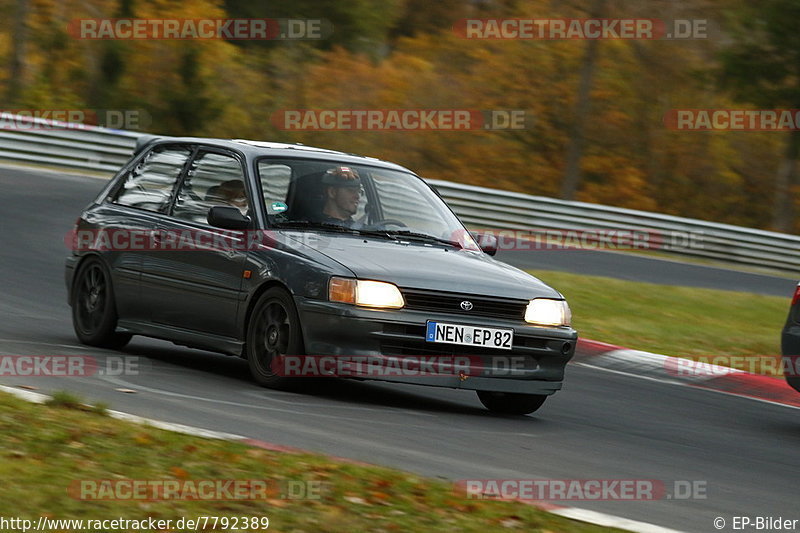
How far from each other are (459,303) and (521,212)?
58.7 feet

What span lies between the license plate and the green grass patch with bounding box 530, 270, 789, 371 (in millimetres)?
5519

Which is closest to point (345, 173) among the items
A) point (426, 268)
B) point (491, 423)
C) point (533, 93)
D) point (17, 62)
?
point (426, 268)

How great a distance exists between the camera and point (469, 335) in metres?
8.27

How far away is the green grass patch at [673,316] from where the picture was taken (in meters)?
14.3

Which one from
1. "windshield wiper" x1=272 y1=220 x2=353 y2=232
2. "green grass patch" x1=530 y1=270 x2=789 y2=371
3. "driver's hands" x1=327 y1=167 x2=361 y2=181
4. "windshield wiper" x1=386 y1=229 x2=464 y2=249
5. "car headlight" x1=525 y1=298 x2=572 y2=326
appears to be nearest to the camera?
"car headlight" x1=525 y1=298 x2=572 y2=326

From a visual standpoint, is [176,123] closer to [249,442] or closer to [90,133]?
[90,133]

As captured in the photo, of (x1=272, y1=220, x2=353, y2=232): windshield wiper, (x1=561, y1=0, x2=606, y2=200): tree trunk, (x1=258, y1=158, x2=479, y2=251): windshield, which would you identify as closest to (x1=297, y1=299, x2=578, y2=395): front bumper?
(x1=272, y1=220, x2=353, y2=232): windshield wiper

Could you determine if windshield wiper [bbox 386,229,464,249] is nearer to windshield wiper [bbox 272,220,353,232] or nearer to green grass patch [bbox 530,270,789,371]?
windshield wiper [bbox 272,220,353,232]

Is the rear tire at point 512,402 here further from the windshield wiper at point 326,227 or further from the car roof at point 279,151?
the car roof at point 279,151

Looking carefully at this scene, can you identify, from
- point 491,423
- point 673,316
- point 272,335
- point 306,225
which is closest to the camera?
point 491,423

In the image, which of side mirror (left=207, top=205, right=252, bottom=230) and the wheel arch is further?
side mirror (left=207, top=205, right=252, bottom=230)

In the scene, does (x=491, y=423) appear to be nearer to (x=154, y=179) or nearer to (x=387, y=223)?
(x=387, y=223)

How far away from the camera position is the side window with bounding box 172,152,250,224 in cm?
933

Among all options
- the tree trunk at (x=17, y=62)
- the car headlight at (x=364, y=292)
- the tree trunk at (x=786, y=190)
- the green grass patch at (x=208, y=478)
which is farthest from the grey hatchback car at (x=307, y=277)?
the tree trunk at (x=786, y=190)
